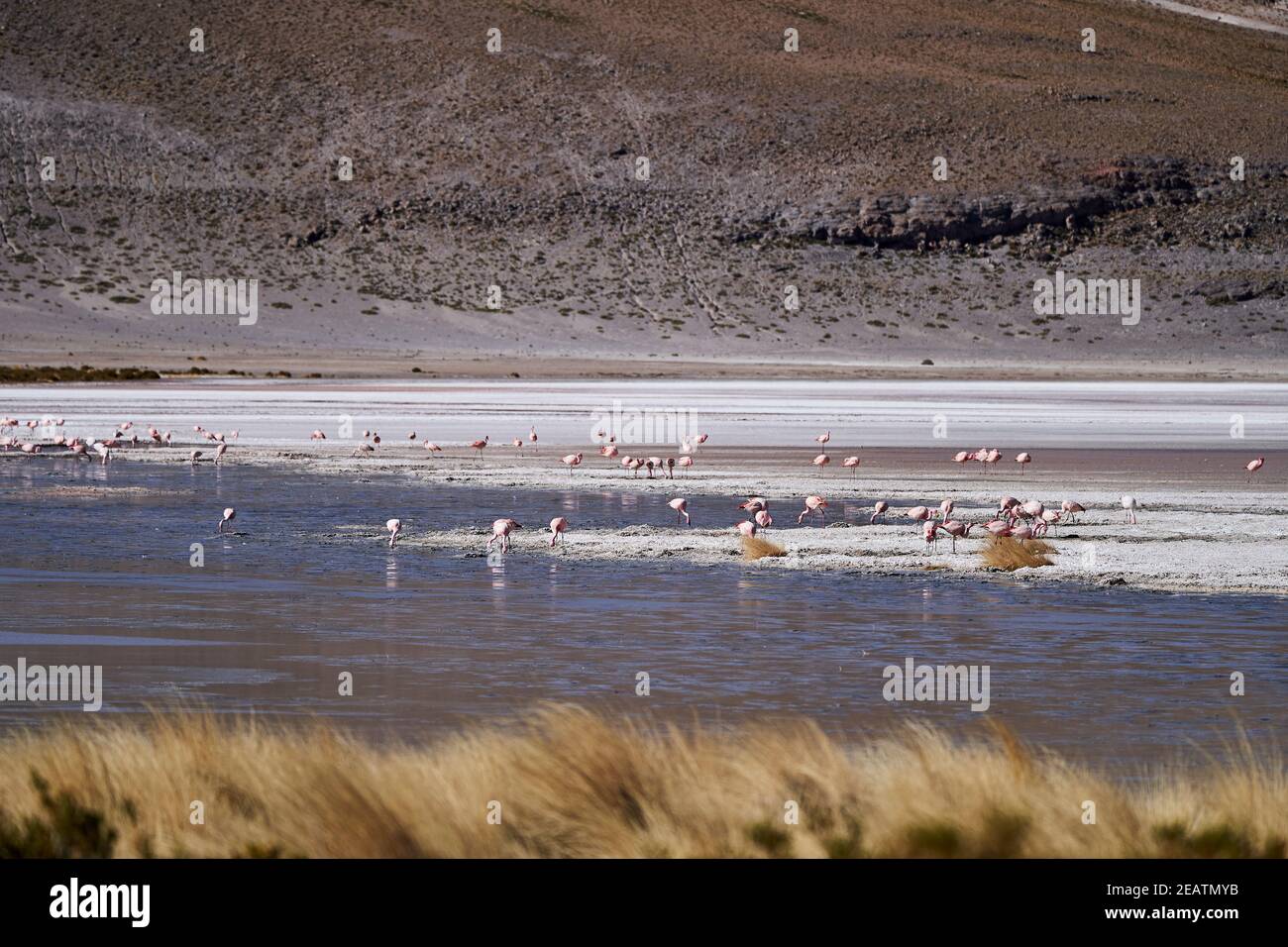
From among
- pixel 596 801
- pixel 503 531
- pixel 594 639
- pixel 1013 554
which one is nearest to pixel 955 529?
pixel 1013 554

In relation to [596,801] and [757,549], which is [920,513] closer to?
[757,549]

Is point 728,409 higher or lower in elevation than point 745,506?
higher

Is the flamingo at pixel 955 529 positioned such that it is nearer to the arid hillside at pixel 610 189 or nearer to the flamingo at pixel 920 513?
the flamingo at pixel 920 513

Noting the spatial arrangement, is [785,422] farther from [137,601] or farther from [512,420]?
[137,601]

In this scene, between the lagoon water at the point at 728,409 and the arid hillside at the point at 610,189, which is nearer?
the lagoon water at the point at 728,409

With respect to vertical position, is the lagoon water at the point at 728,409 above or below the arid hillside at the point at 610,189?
below

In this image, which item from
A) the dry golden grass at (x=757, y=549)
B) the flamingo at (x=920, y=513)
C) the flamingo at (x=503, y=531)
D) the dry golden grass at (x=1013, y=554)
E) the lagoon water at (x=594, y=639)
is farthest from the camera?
the flamingo at (x=920, y=513)

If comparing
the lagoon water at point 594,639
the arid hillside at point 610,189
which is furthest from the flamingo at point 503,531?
the arid hillside at point 610,189
